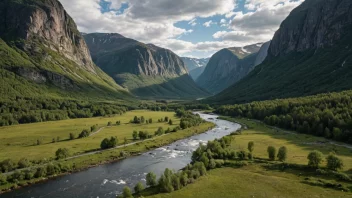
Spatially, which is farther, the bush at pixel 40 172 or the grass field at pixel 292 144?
the grass field at pixel 292 144

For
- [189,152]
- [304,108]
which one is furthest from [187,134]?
[304,108]

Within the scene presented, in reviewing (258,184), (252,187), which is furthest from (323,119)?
(252,187)

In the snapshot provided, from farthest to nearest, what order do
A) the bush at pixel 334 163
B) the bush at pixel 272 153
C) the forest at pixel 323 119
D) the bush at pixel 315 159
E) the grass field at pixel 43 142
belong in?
the forest at pixel 323 119 → the grass field at pixel 43 142 → the bush at pixel 272 153 → the bush at pixel 315 159 → the bush at pixel 334 163

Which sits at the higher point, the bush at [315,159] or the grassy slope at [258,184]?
the bush at [315,159]

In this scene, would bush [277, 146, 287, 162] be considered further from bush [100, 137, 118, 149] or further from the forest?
bush [100, 137, 118, 149]

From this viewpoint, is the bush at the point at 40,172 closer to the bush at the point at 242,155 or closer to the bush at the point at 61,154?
the bush at the point at 61,154

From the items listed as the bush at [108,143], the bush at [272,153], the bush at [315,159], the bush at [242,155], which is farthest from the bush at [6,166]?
the bush at [315,159]

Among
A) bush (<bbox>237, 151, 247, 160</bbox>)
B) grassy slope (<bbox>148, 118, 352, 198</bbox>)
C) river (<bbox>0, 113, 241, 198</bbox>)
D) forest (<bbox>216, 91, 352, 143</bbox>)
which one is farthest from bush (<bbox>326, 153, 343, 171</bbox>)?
forest (<bbox>216, 91, 352, 143</bbox>)

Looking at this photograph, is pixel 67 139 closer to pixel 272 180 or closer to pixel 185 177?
pixel 185 177
